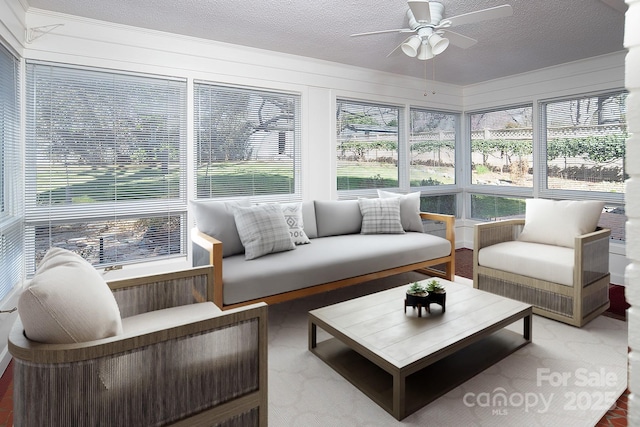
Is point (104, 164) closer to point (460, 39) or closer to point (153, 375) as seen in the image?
point (153, 375)

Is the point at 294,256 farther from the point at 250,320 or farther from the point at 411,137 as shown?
the point at 411,137

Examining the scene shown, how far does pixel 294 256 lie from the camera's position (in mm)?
3098

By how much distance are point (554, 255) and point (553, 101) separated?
8.45 feet

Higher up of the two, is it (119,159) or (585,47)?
(585,47)

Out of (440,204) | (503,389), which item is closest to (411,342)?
(503,389)

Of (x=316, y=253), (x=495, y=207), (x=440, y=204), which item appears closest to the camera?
(x=316, y=253)

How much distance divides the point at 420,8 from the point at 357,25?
981mm

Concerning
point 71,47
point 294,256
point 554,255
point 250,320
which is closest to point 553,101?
point 554,255

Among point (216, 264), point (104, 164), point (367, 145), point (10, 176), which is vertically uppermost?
point (367, 145)

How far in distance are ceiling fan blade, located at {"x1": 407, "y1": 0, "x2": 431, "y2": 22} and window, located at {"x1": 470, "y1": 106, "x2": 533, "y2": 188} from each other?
327 cm

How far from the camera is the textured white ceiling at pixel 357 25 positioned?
2902 millimetres

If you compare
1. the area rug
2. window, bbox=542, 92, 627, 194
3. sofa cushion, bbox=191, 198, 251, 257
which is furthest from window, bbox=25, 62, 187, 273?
window, bbox=542, 92, 627, 194

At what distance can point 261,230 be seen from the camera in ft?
10.2

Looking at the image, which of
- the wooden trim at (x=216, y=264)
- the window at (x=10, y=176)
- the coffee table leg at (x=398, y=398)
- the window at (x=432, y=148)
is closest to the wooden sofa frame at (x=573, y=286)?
the coffee table leg at (x=398, y=398)
